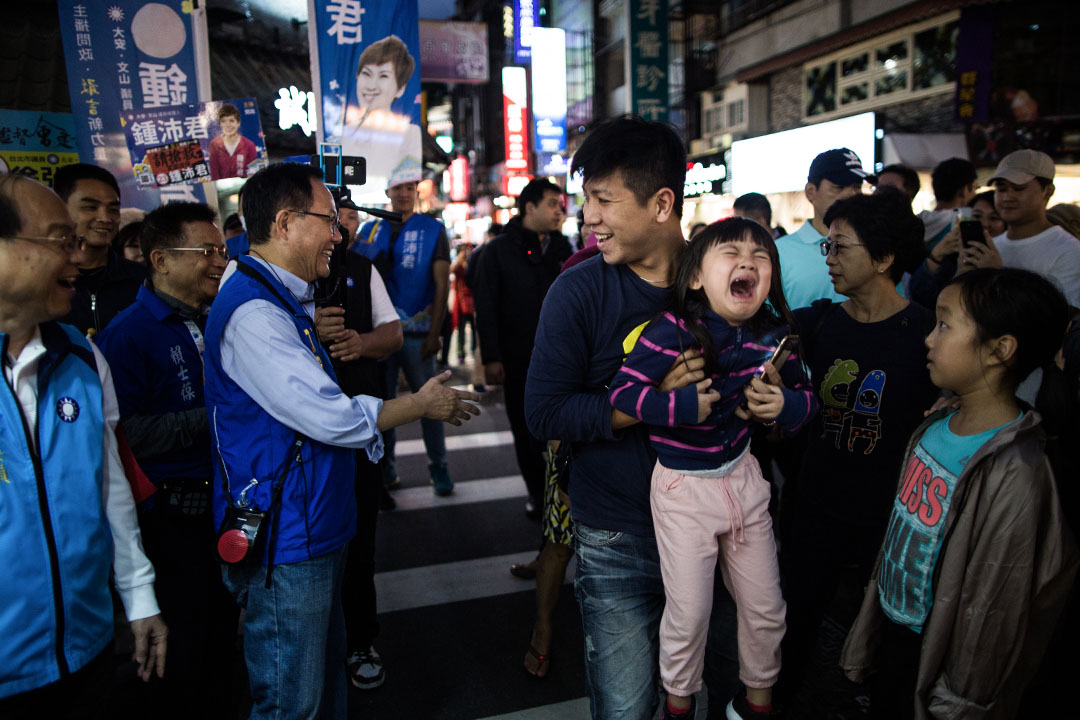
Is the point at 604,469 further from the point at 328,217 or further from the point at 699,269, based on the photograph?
the point at 328,217

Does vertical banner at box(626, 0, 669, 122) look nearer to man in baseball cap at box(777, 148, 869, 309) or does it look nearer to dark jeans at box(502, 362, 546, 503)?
dark jeans at box(502, 362, 546, 503)

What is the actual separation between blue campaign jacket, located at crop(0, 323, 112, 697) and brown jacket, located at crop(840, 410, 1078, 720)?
224 cm

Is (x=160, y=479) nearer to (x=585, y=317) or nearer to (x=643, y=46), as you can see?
(x=585, y=317)

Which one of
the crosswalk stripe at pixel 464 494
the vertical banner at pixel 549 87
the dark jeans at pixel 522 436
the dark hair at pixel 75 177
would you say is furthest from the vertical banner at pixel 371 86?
the vertical banner at pixel 549 87

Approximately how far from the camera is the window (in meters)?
12.2

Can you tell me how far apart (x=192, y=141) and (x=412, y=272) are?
192 centimetres

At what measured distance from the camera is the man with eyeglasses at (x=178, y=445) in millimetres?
2477

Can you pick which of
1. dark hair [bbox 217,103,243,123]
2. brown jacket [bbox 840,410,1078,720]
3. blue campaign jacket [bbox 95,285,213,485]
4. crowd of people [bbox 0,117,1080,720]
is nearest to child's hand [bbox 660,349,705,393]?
crowd of people [bbox 0,117,1080,720]

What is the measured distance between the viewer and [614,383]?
76.7 inches

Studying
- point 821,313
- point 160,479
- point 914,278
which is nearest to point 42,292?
point 160,479

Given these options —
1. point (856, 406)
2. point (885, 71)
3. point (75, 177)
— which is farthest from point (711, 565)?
point (885, 71)

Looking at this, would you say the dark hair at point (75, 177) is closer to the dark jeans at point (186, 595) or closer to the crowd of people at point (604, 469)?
the crowd of people at point (604, 469)

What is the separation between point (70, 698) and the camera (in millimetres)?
1666

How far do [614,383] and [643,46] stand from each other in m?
15.5
